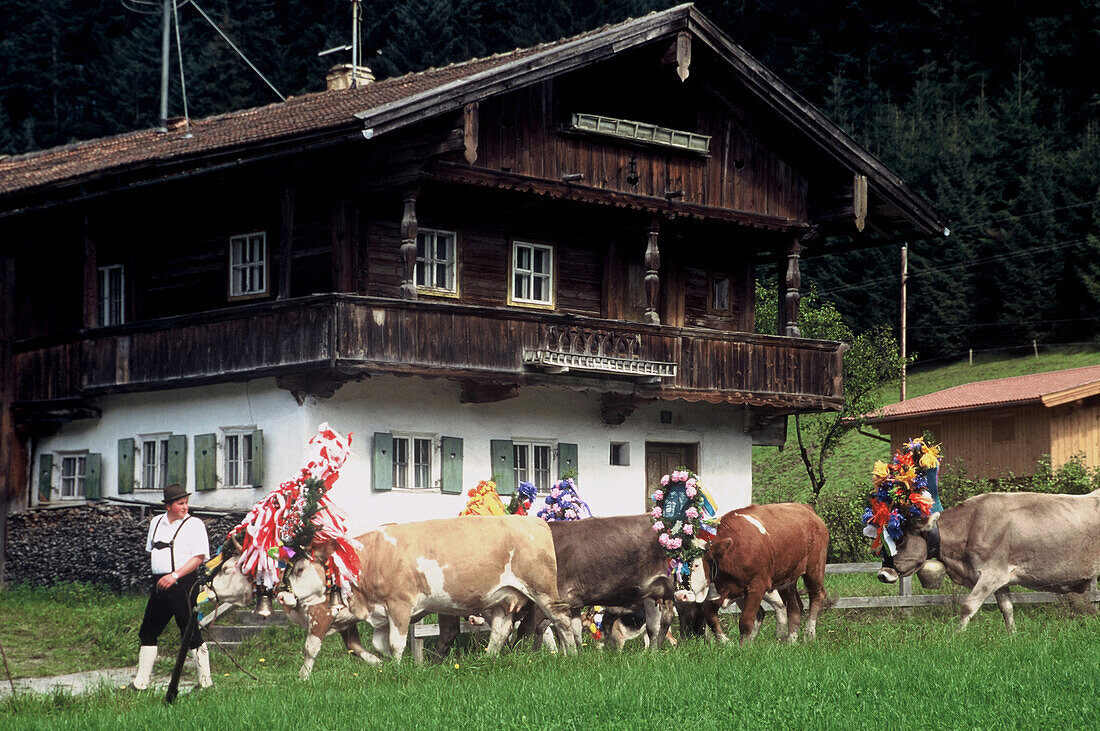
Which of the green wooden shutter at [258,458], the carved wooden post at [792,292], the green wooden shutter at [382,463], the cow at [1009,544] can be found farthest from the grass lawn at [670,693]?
the carved wooden post at [792,292]

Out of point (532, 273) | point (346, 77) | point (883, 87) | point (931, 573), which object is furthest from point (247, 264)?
point (883, 87)

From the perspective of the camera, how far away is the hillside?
43938mm

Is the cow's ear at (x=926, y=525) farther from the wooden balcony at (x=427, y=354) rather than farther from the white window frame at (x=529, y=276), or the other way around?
the white window frame at (x=529, y=276)

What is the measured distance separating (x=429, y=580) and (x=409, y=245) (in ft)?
29.4

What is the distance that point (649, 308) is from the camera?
85.0ft

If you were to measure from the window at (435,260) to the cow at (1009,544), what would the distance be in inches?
376

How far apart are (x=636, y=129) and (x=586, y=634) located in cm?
1065

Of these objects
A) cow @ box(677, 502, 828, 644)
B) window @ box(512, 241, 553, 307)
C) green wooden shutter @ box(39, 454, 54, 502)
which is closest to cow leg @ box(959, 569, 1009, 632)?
cow @ box(677, 502, 828, 644)

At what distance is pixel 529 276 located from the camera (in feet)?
87.2

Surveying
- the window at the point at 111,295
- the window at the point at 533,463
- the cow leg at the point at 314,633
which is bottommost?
the cow leg at the point at 314,633

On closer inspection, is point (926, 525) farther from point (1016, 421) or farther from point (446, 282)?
point (1016, 421)

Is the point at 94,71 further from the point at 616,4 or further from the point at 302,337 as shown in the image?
the point at 302,337

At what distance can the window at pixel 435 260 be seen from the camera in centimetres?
2514

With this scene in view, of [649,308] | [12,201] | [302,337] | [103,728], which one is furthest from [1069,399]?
[103,728]
